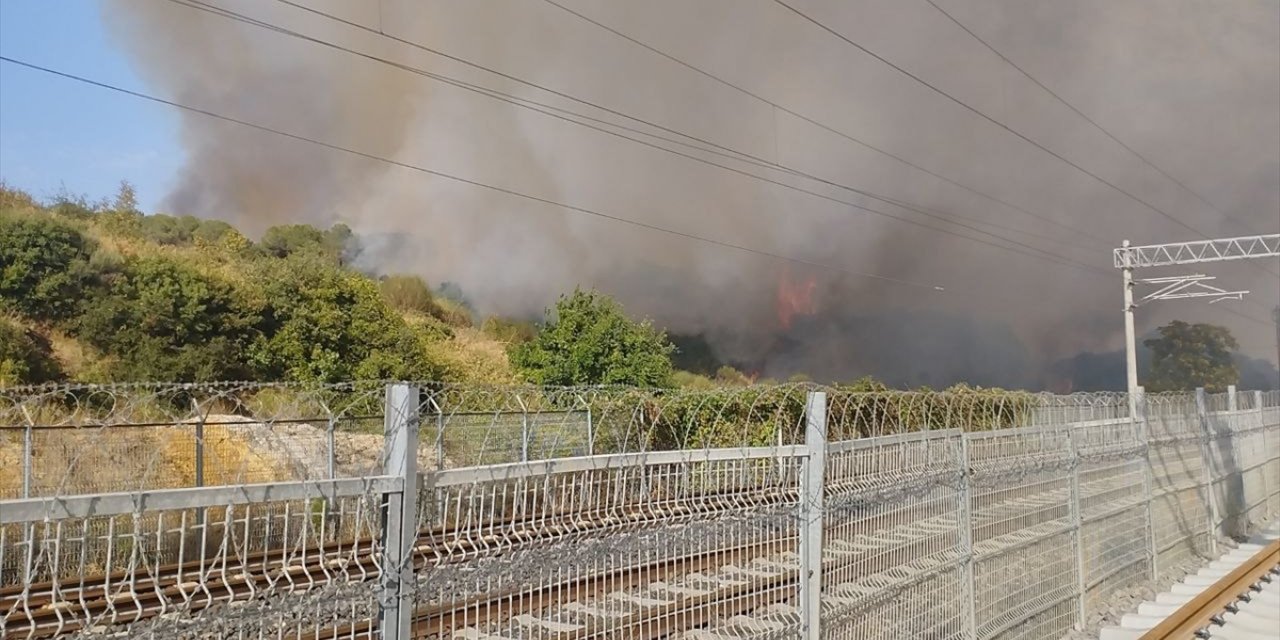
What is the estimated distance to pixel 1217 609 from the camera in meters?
7.42

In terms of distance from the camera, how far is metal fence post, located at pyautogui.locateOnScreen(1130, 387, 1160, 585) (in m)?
8.59

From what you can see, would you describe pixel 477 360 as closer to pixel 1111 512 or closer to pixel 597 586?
pixel 1111 512

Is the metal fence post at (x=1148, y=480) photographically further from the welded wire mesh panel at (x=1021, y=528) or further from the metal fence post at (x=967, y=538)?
the metal fence post at (x=967, y=538)

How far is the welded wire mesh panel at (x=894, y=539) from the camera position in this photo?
3932 millimetres

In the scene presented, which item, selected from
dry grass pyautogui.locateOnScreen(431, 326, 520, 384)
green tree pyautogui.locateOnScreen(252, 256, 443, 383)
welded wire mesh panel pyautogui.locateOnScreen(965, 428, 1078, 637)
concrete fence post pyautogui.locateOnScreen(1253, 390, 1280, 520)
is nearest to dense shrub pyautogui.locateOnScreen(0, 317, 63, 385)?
green tree pyautogui.locateOnScreen(252, 256, 443, 383)

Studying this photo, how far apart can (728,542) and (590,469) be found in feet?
2.59

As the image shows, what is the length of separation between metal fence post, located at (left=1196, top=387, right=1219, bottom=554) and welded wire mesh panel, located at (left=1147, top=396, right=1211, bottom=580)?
18 mm

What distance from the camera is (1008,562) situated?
18.7 feet

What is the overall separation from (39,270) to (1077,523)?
22875 millimetres

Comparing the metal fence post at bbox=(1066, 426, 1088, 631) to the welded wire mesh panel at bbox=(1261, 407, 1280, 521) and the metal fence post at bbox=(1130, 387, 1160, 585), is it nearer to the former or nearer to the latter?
the metal fence post at bbox=(1130, 387, 1160, 585)

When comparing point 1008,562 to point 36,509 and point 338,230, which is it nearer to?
point 36,509

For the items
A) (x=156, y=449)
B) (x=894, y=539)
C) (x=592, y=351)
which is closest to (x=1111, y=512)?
(x=894, y=539)

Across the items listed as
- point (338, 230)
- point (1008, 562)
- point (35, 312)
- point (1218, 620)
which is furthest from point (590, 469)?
point (338, 230)

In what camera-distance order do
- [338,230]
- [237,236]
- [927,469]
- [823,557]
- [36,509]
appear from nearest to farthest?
[36,509], [823,557], [927,469], [237,236], [338,230]
